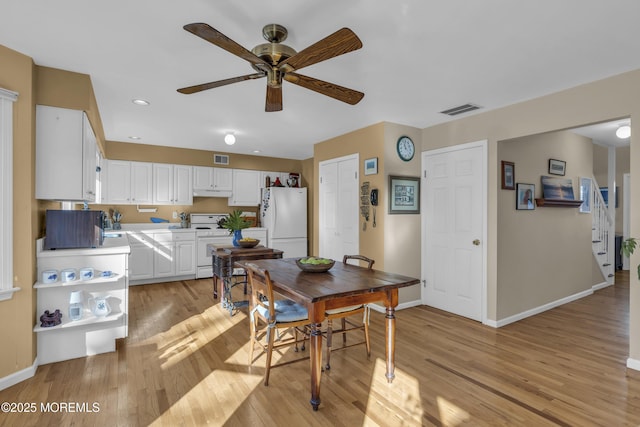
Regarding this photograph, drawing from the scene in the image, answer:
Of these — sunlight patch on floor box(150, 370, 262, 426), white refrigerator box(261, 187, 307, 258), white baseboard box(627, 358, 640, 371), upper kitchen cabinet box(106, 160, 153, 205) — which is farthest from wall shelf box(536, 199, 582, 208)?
upper kitchen cabinet box(106, 160, 153, 205)

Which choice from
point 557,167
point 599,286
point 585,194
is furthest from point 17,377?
point 599,286

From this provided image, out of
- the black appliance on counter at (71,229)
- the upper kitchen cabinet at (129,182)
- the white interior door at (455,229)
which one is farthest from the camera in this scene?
the upper kitchen cabinet at (129,182)

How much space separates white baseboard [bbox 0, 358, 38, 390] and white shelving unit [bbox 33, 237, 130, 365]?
0.61 ft

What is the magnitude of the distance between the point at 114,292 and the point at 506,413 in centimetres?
327

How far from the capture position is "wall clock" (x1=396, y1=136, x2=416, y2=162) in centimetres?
427

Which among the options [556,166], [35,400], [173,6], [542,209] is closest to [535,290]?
[542,209]

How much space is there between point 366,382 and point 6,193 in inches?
117

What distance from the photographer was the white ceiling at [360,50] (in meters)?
1.91

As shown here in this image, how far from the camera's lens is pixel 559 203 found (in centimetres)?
431

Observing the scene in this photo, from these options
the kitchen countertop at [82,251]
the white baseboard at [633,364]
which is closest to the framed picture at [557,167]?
the white baseboard at [633,364]

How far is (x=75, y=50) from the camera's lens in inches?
95.4

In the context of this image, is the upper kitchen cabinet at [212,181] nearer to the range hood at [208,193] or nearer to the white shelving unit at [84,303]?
the range hood at [208,193]

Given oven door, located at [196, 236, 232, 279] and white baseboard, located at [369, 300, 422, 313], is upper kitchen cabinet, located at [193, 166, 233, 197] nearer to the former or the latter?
oven door, located at [196, 236, 232, 279]

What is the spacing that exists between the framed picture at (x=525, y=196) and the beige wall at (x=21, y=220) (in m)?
4.72
